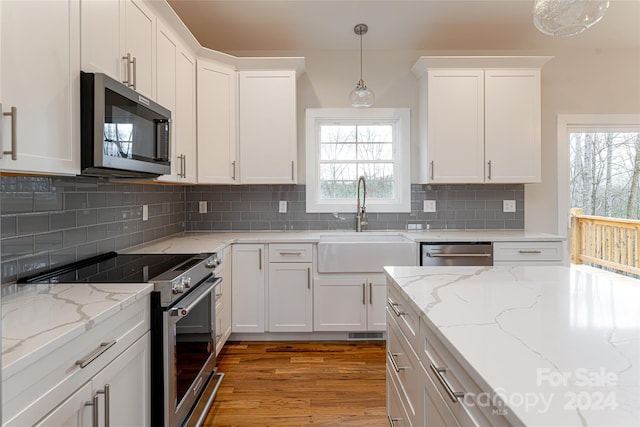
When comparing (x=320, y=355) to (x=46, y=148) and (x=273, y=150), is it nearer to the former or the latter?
(x=273, y=150)

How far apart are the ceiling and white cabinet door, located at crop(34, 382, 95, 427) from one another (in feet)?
9.23

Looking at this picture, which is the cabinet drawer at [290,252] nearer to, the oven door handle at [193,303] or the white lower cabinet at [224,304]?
the white lower cabinet at [224,304]

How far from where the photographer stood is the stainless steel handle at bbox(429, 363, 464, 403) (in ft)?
3.02

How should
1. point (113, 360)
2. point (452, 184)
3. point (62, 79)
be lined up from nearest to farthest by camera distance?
point (113, 360)
point (62, 79)
point (452, 184)

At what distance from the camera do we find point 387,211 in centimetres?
371

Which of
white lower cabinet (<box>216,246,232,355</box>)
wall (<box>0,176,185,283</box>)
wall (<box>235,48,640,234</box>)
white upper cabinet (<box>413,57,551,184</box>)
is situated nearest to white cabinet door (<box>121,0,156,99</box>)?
wall (<box>0,176,185,283</box>)

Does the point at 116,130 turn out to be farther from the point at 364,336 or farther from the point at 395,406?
the point at 364,336

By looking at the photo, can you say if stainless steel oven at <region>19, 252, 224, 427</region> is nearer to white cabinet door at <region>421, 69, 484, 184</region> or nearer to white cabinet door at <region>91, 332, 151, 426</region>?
white cabinet door at <region>91, 332, 151, 426</region>

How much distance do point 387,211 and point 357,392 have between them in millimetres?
1788

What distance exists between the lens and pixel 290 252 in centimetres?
312

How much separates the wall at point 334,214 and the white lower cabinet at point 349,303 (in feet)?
2.33

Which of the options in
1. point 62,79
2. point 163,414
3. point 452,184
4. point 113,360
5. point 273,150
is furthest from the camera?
point 452,184

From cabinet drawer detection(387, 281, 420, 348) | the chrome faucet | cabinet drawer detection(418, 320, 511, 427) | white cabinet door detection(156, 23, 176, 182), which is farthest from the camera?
the chrome faucet

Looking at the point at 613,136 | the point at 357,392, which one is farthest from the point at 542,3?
the point at 613,136
